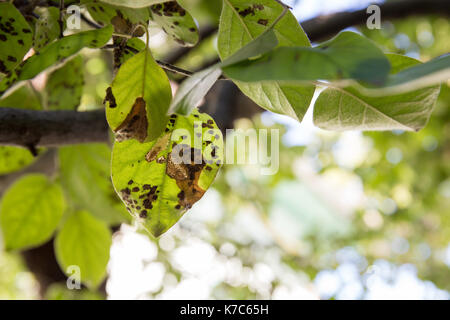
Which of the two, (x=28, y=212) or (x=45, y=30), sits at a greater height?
(x=45, y=30)

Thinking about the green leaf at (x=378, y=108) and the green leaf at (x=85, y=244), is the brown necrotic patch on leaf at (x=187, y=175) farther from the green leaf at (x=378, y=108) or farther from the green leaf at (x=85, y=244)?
the green leaf at (x=85, y=244)

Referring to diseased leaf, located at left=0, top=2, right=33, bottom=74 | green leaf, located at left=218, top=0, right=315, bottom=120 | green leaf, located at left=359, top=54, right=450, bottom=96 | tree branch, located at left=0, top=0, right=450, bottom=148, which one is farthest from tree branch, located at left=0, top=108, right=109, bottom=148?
green leaf, located at left=359, top=54, right=450, bottom=96

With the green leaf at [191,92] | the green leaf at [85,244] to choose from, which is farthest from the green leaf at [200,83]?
the green leaf at [85,244]

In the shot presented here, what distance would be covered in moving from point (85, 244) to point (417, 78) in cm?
57

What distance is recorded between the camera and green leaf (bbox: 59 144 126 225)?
0.57m

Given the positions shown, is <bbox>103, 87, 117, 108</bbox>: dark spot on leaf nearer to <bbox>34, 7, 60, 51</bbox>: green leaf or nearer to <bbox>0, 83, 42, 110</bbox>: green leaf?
<bbox>34, 7, 60, 51</bbox>: green leaf

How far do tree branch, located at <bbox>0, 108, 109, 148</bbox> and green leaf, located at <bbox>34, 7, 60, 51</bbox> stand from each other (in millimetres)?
117

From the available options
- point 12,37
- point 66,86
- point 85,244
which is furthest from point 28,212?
point 12,37

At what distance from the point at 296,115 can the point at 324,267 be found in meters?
1.23

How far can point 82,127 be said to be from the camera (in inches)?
19.1

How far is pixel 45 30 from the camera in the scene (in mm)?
309

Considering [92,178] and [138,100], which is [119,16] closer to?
[138,100]

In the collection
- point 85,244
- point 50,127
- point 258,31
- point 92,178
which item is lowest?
point 85,244

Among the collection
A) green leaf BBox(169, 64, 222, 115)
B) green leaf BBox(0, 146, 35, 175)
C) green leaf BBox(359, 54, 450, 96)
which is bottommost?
green leaf BBox(0, 146, 35, 175)
